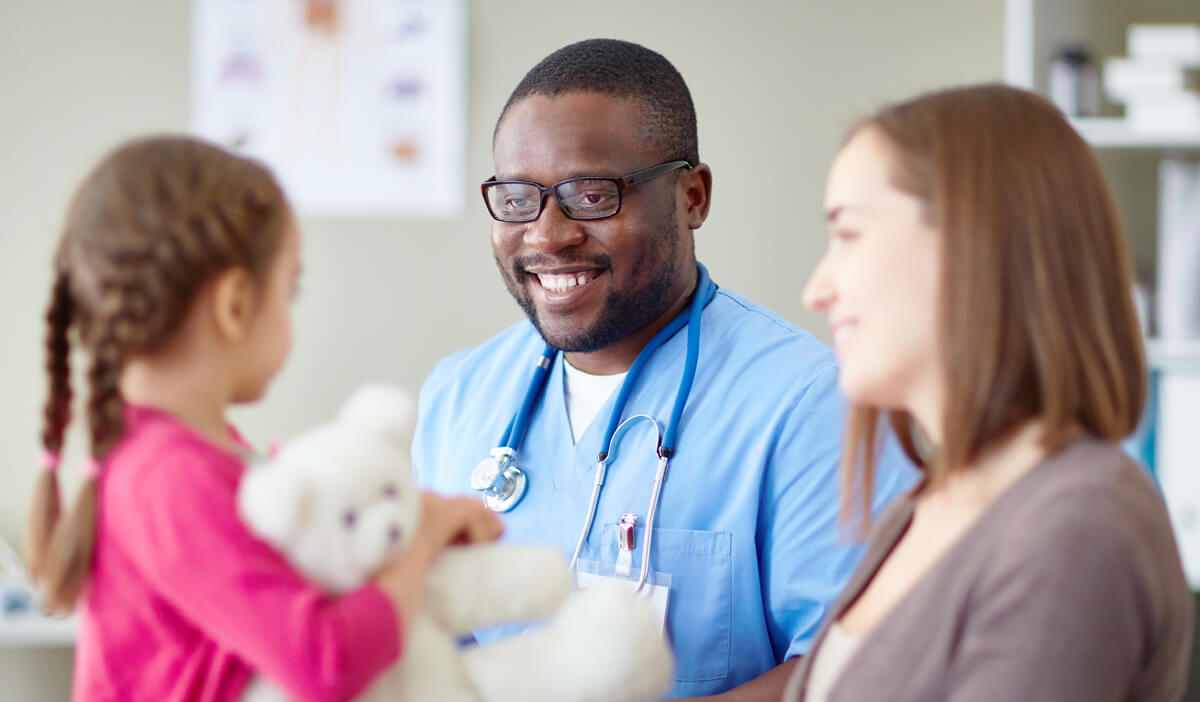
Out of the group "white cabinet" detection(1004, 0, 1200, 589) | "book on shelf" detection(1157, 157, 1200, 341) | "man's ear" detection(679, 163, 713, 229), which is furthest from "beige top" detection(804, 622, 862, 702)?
"book on shelf" detection(1157, 157, 1200, 341)

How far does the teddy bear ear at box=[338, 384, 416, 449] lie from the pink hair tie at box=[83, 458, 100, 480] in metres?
0.18

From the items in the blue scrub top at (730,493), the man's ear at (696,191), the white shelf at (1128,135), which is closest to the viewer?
the blue scrub top at (730,493)

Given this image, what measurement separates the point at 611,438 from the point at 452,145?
121 centimetres

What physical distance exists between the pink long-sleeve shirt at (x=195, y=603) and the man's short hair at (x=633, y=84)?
0.83m

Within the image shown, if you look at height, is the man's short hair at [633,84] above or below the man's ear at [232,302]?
above

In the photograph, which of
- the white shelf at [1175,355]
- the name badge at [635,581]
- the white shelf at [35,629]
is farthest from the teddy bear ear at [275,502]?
the white shelf at [1175,355]

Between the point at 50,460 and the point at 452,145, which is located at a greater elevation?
the point at 452,145

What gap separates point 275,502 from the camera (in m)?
0.67

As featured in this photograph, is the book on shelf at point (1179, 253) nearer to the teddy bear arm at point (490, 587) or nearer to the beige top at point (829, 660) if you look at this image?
the beige top at point (829, 660)

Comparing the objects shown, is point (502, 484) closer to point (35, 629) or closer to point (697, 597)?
point (697, 597)

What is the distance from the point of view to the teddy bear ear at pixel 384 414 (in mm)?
803

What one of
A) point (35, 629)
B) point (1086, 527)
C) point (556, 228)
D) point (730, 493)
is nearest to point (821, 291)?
point (1086, 527)

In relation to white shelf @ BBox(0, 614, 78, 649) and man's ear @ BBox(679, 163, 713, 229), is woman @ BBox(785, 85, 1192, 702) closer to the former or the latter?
man's ear @ BBox(679, 163, 713, 229)

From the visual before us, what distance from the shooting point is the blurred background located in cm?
230
